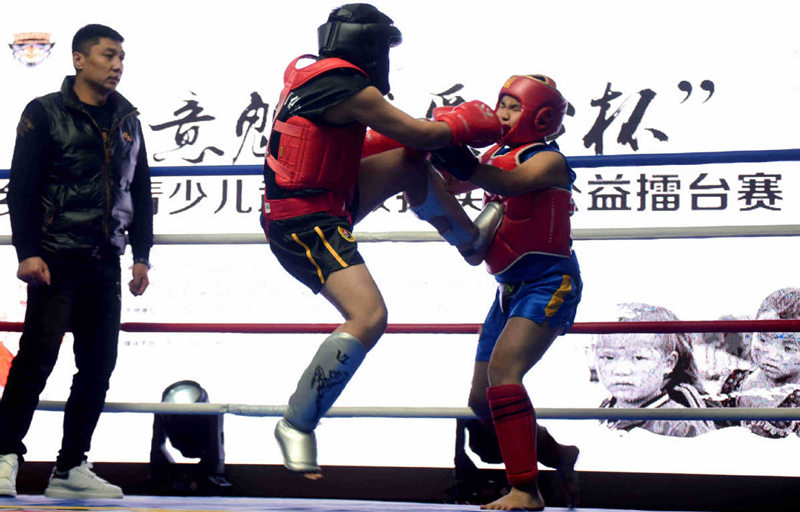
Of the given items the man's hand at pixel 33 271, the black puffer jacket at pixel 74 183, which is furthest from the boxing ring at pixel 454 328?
the man's hand at pixel 33 271

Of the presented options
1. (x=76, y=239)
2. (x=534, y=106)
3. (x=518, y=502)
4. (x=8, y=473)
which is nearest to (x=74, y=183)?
(x=76, y=239)

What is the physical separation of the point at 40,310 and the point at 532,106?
100 centimetres

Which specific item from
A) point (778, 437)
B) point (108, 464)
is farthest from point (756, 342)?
point (108, 464)

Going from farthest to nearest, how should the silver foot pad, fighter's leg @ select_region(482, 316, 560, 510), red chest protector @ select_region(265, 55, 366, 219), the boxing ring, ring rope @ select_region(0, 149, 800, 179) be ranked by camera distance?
ring rope @ select_region(0, 149, 800, 179) < the boxing ring < fighter's leg @ select_region(482, 316, 560, 510) < red chest protector @ select_region(265, 55, 366, 219) < the silver foot pad

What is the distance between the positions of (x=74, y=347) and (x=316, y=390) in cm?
69

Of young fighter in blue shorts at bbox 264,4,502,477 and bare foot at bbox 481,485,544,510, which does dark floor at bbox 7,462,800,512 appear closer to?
bare foot at bbox 481,485,544,510

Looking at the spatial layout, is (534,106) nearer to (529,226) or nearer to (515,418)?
(529,226)

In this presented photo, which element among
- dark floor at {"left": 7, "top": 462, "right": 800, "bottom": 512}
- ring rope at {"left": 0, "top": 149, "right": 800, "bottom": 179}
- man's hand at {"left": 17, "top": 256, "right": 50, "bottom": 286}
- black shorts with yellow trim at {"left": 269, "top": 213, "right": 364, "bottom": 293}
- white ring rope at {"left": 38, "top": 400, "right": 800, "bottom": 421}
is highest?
ring rope at {"left": 0, "top": 149, "right": 800, "bottom": 179}

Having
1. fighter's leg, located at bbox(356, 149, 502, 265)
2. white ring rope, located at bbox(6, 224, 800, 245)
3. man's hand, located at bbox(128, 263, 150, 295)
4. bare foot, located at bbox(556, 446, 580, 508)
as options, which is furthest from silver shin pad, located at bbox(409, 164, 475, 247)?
man's hand, located at bbox(128, 263, 150, 295)

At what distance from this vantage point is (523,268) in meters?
1.61

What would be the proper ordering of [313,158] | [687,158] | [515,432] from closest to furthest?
1. [313,158]
2. [515,432]
3. [687,158]

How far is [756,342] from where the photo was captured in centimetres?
496

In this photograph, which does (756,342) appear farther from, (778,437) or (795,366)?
(778,437)

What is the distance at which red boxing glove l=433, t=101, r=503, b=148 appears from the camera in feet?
4.61
